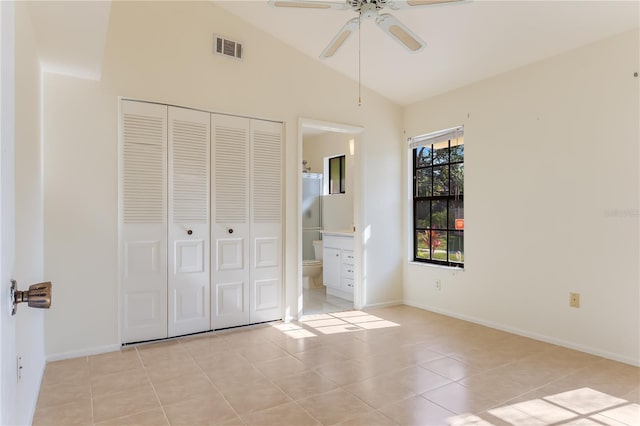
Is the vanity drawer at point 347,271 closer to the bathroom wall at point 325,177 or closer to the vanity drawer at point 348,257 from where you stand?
the vanity drawer at point 348,257

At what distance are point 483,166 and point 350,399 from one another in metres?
2.80

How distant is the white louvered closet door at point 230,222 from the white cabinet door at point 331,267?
169 cm

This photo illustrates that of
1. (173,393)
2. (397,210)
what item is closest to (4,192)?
(173,393)

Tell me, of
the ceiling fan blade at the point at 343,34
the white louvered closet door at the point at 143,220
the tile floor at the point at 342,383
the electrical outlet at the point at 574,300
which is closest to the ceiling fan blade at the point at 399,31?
the ceiling fan blade at the point at 343,34

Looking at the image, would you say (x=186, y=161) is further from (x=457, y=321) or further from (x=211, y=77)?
(x=457, y=321)

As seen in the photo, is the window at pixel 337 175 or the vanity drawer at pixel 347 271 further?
the window at pixel 337 175

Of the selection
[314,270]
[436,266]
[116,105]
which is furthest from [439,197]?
[116,105]

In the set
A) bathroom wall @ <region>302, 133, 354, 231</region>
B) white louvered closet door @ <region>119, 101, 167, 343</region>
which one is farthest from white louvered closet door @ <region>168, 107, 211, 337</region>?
bathroom wall @ <region>302, 133, 354, 231</region>

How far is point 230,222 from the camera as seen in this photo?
385 centimetres

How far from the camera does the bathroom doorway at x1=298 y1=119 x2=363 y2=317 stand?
15.9 ft

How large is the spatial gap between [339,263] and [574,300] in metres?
2.74

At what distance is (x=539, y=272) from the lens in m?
3.60

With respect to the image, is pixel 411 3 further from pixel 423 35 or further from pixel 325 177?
pixel 325 177

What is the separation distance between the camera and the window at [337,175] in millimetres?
6582
